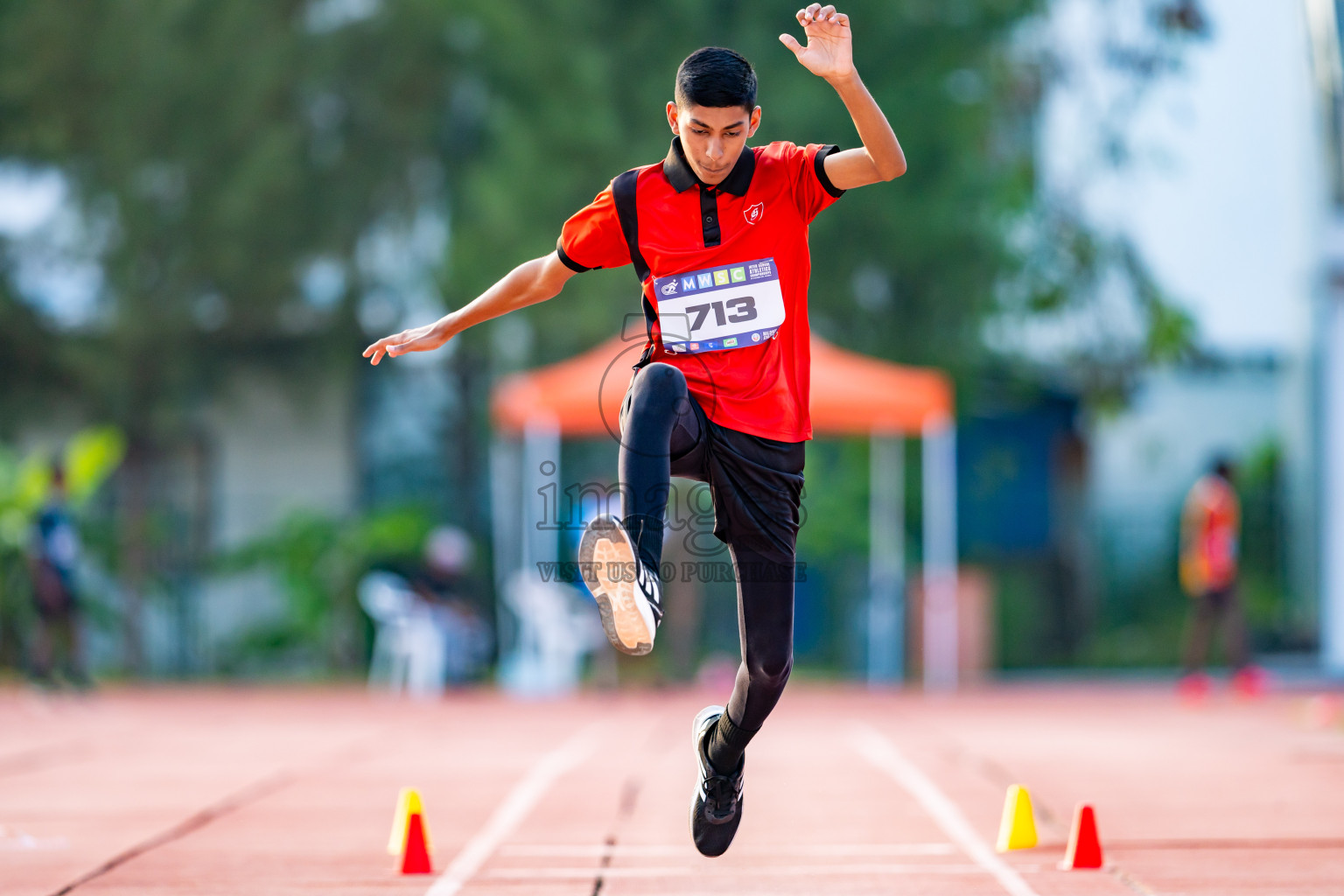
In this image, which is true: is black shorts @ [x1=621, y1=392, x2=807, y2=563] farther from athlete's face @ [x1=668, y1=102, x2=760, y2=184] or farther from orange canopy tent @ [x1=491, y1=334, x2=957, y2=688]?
orange canopy tent @ [x1=491, y1=334, x2=957, y2=688]

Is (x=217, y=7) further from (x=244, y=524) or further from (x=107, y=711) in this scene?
(x=107, y=711)

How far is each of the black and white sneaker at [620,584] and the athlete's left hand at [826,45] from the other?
132 cm

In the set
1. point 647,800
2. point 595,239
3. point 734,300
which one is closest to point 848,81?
point 734,300

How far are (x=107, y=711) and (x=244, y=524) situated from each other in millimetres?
5381

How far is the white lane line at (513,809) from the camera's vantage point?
529 cm

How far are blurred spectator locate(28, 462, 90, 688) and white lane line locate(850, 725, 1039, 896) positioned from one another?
7.05 m

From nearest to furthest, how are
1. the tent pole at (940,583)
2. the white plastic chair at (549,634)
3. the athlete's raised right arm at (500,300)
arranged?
the athlete's raised right arm at (500,300), the white plastic chair at (549,634), the tent pole at (940,583)

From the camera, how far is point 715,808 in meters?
4.77

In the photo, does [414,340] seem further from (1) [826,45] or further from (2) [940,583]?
(2) [940,583]

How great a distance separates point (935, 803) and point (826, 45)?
4060mm

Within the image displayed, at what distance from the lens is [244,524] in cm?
1845

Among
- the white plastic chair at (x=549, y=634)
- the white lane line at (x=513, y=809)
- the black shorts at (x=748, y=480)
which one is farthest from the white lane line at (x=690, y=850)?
the white plastic chair at (x=549, y=634)

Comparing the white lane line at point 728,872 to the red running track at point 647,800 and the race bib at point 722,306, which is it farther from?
the race bib at point 722,306

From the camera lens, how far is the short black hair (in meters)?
4.16
